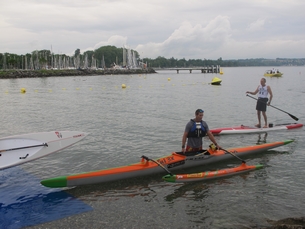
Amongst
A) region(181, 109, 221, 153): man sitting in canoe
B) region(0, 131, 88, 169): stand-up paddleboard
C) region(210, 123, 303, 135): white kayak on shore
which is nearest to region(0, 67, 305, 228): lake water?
region(210, 123, 303, 135): white kayak on shore

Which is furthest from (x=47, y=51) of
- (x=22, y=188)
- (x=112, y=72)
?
(x=22, y=188)

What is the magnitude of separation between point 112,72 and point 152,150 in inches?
4964

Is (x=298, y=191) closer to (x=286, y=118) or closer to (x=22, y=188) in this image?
(x=22, y=188)

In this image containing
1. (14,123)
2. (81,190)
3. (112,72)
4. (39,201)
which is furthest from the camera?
(112,72)

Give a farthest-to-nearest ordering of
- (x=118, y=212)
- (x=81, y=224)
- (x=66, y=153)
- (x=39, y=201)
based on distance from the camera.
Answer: (x=66, y=153) → (x=39, y=201) → (x=118, y=212) → (x=81, y=224)

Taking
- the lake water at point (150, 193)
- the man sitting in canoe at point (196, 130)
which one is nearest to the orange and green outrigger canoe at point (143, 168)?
the lake water at point (150, 193)

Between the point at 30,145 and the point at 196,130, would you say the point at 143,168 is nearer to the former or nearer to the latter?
the point at 196,130

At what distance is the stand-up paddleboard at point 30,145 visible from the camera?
9633mm

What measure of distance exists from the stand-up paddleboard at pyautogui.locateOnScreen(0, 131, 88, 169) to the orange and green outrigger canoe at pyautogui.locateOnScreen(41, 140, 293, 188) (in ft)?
5.67

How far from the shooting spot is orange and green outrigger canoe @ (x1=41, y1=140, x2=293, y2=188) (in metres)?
8.84

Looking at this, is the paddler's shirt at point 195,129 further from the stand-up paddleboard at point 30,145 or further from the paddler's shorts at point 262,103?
the paddler's shorts at point 262,103

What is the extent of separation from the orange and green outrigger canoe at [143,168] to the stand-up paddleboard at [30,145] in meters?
1.73

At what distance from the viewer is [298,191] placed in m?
8.96

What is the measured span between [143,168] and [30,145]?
374 centimetres
